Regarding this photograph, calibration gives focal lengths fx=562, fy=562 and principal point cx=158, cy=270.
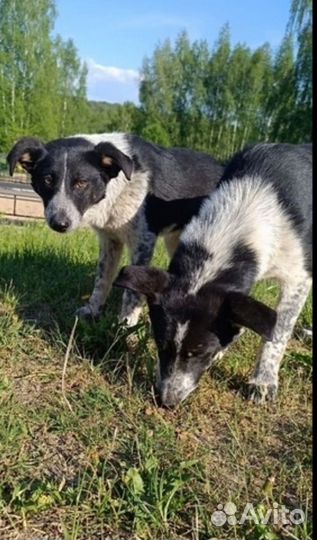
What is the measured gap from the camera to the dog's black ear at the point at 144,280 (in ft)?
9.86

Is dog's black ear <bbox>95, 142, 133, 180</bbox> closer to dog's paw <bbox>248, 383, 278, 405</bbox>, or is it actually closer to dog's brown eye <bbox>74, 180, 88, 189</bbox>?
dog's brown eye <bbox>74, 180, 88, 189</bbox>

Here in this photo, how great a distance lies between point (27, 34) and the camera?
132ft

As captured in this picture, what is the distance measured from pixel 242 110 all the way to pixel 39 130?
1777 cm

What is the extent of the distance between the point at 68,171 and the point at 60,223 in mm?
411

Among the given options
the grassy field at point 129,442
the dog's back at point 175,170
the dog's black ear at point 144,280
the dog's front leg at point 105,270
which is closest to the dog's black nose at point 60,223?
the grassy field at point 129,442

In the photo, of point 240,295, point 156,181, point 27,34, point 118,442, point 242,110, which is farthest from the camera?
point 242,110

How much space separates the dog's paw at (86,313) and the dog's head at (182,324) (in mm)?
1125

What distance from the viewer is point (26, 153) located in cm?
432

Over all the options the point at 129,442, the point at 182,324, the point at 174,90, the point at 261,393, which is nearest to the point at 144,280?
the point at 182,324

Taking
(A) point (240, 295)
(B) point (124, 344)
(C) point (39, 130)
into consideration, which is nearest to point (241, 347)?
(B) point (124, 344)

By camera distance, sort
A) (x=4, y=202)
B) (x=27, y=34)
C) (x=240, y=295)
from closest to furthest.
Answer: (x=240, y=295), (x=4, y=202), (x=27, y=34)

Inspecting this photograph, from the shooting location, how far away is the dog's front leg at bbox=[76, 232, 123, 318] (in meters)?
4.77

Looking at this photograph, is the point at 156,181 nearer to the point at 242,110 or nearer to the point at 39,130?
the point at 39,130

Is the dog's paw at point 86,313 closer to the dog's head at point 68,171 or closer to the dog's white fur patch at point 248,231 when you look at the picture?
the dog's head at point 68,171
